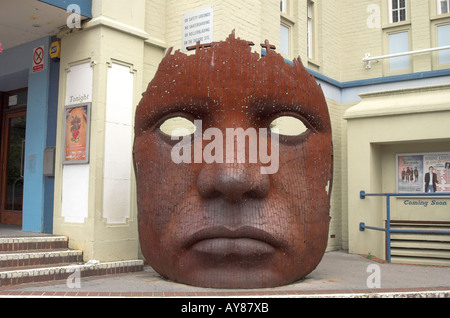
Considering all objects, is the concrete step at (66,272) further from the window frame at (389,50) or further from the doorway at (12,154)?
the window frame at (389,50)

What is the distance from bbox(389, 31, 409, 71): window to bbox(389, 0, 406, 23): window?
0.34 metres

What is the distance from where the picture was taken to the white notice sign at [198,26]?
7.26 m

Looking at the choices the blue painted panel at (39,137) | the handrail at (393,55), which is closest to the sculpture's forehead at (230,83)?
the blue painted panel at (39,137)

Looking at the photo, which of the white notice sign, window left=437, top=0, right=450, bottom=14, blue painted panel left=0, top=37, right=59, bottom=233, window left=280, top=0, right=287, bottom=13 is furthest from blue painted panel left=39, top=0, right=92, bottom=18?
window left=437, top=0, right=450, bottom=14

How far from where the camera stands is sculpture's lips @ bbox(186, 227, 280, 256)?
4754 millimetres

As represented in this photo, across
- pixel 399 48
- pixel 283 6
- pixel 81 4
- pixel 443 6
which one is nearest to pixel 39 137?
pixel 81 4

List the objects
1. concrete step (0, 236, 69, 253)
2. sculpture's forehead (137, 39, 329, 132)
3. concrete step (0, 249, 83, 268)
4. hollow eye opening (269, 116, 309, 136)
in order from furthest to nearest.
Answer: hollow eye opening (269, 116, 309, 136), concrete step (0, 236, 69, 253), concrete step (0, 249, 83, 268), sculpture's forehead (137, 39, 329, 132)

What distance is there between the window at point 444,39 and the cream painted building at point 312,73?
0.02 metres

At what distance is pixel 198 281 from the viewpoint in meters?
4.91

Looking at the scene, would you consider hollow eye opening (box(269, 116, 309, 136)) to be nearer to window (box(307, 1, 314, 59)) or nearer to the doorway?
window (box(307, 1, 314, 59))

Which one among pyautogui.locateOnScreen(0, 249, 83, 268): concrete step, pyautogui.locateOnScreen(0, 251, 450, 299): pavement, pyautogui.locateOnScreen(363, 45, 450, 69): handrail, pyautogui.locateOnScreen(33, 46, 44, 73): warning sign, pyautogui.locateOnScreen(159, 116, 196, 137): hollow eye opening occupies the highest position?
pyautogui.locateOnScreen(363, 45, 450, 69): handrail

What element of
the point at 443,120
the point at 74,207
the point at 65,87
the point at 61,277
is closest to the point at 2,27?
the point at 65,87
